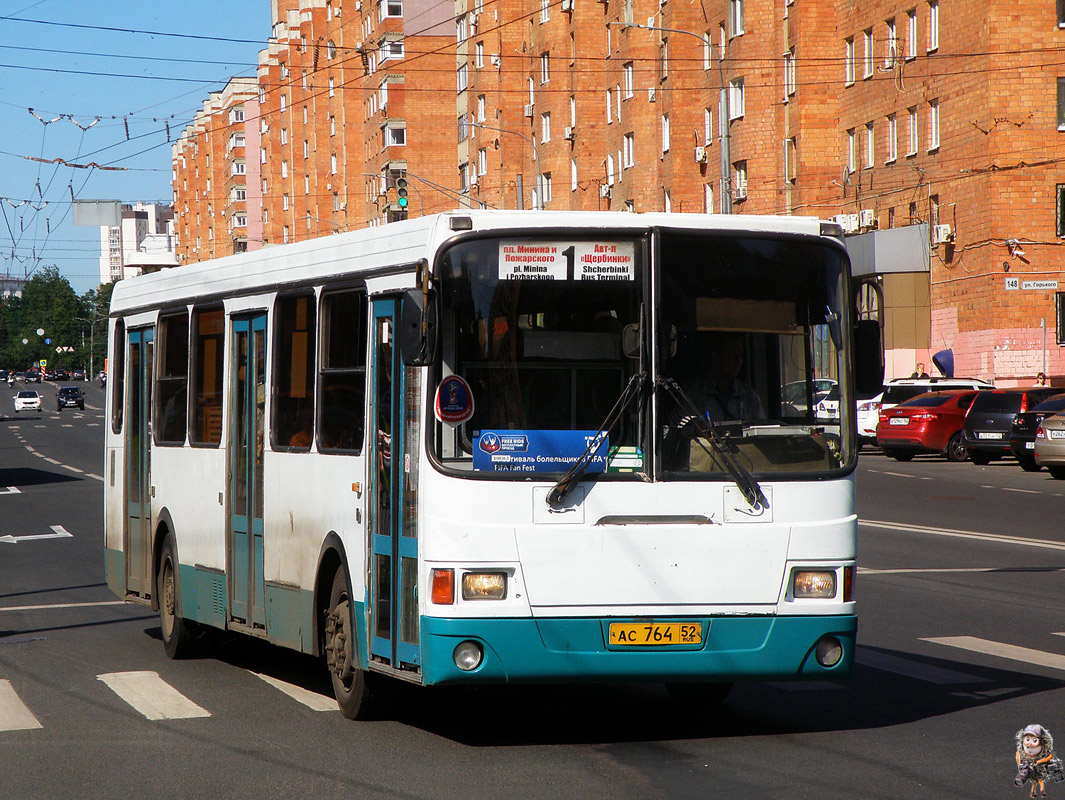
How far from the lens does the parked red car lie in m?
35.9

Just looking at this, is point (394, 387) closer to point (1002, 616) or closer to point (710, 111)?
point (1002, 616)

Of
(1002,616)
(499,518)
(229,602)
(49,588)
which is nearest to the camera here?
(499,518)

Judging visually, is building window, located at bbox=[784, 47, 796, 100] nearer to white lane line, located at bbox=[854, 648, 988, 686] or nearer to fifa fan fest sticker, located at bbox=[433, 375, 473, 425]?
white lane line, located at bbox=[854, 648, 988, 686]

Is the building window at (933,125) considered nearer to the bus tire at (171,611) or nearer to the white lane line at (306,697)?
the bus tire at (171,611)

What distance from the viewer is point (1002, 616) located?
12.7 meters

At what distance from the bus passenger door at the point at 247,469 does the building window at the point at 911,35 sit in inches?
1624

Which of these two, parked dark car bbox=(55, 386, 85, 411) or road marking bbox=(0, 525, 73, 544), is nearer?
road marking bbox=(0, 525, 73, 544)

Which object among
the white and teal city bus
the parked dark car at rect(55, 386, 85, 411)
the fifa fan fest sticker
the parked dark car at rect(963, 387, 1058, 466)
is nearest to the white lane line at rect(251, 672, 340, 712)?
the white and teal city bus

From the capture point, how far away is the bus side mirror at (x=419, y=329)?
24.6 ft

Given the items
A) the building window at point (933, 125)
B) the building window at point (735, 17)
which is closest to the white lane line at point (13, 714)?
the building window at point (933, 125)

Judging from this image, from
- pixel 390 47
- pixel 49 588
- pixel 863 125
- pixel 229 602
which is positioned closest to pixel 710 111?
pixel 863 125

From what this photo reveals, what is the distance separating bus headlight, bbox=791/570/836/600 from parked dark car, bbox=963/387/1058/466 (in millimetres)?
26683

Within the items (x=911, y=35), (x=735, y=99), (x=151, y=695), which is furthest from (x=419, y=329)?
(x=735, y=99)

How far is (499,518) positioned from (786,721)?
6.41 feet
